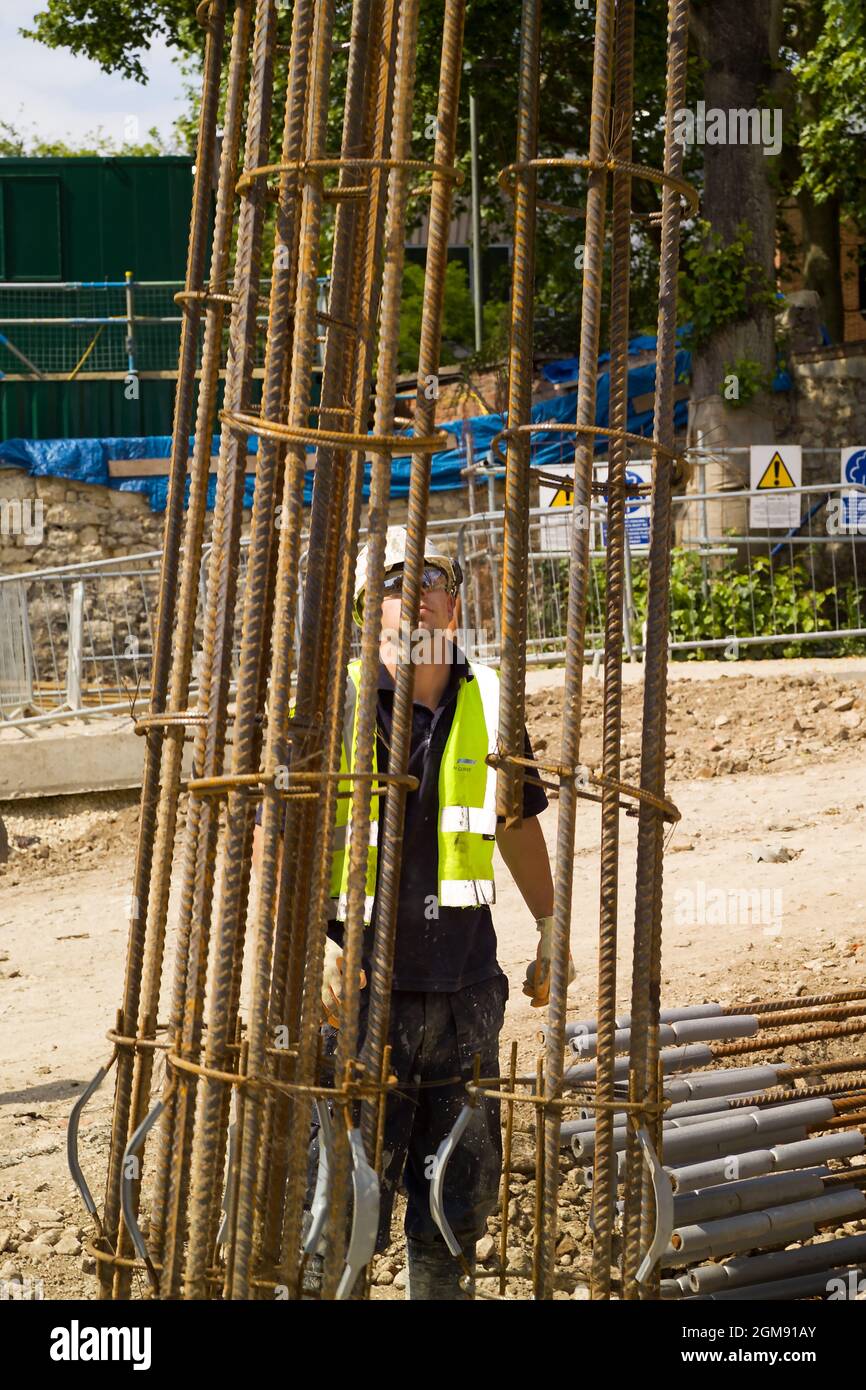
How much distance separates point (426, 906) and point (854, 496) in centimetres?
1355

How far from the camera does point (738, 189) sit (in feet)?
56.2

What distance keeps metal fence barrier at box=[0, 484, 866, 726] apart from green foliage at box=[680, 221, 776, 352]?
1975 mm

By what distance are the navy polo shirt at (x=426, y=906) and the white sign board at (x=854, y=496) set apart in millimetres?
12969

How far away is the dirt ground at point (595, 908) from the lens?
204 inches

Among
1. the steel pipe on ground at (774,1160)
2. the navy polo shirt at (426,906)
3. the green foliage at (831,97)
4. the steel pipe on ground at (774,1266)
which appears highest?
the green foliage at (831,97)

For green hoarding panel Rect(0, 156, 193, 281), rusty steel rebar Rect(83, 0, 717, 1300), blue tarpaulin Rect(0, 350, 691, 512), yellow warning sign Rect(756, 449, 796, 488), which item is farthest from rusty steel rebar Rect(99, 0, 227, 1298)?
green hoarding panel Rect(0, 156, 193, 281)

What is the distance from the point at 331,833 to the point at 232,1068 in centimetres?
67

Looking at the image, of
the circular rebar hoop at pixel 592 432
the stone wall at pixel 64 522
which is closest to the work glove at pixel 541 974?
the circular rebar hoop at pixel 592 432

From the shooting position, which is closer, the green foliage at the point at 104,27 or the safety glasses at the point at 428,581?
the safety glasses at the point at 428,581

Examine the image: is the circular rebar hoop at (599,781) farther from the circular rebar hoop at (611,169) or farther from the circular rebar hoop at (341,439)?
the circular rebar hoop at (611,169)

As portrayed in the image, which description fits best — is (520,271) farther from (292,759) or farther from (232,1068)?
(232,1068)

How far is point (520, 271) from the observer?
3105 mm

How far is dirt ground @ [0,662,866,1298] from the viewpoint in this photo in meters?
5.18

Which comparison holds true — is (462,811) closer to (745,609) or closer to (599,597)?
(745,609)
